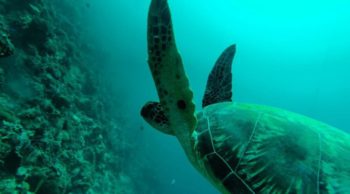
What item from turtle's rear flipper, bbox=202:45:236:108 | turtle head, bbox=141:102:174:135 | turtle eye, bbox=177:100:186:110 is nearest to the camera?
turtle eye, bbox=177:100:186:110

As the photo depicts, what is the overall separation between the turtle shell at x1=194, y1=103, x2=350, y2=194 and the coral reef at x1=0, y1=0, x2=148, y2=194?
9.44ft

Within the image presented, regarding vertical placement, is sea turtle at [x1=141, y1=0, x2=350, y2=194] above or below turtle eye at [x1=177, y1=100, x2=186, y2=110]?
below

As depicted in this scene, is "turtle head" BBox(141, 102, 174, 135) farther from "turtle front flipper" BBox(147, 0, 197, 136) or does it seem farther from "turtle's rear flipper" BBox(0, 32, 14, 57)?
"turtle's rear flipper" BBox(0, 32, 14, 57)

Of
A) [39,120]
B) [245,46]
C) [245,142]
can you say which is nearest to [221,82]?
[245,142]

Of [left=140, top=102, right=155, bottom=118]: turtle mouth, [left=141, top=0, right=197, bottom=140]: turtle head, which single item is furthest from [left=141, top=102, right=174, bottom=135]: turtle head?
[left=141, top=0, right=197, bottom=140]: turtle head

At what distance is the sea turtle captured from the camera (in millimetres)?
1578

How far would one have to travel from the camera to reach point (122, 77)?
125 feet

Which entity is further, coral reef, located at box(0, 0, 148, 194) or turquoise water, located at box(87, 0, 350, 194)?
turquoise water, located at box(87, 0, 350, 194)

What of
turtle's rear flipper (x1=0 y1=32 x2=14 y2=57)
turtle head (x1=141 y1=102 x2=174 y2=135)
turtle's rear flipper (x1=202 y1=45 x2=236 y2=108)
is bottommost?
turtle head (x1=141 y1=102 x2=174 y2=135)

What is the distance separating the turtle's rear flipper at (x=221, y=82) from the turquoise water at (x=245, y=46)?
27.3 m

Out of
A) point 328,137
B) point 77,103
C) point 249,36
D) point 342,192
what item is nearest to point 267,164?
point 342,192

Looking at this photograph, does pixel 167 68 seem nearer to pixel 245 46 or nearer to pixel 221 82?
pixel 221 82

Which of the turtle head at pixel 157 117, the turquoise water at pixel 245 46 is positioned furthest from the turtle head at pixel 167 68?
the turquoise water at pixel 245 46

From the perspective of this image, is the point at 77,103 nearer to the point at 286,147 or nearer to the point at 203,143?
the point at 203,143
